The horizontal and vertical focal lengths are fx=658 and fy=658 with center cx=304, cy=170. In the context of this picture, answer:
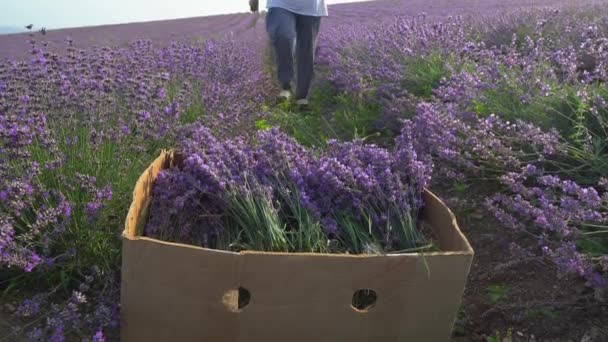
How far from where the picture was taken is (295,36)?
4352 millimetres

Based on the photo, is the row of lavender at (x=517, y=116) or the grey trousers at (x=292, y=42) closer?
the row of lavender at (x=517, y=116)

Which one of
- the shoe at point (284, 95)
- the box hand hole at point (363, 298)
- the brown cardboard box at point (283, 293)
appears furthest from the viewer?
the shoe at point (284, 95)

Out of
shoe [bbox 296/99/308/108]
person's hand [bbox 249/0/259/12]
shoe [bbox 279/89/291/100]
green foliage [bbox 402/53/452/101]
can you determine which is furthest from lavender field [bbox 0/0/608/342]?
person's hand [bbox 249/0/259/12]

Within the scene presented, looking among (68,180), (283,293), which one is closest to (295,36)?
(68,180)

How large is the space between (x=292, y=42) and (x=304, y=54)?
6.7 inches

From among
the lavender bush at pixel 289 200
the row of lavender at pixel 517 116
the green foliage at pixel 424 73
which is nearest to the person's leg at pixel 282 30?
the row of lavender at pixel 517 116

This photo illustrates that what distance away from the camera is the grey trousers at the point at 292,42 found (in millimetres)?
4227

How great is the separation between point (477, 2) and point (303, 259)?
7.39 m

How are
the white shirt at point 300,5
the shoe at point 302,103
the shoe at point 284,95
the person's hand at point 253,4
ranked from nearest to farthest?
1. the white shirt at point 300,5
2. the shoe at point 302,103
3. the shoe at point 284,95
4. the person's hand at point 253,4

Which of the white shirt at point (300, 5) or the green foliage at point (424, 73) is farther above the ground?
the white shirt at point (300, 5)

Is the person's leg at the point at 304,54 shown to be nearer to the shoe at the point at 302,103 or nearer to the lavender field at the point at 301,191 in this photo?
the shoe at the point at 302,103

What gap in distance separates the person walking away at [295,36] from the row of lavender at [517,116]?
0.23m

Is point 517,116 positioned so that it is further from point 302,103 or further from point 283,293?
point 302,103

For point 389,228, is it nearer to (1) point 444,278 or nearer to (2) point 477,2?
(1) point 444,278
